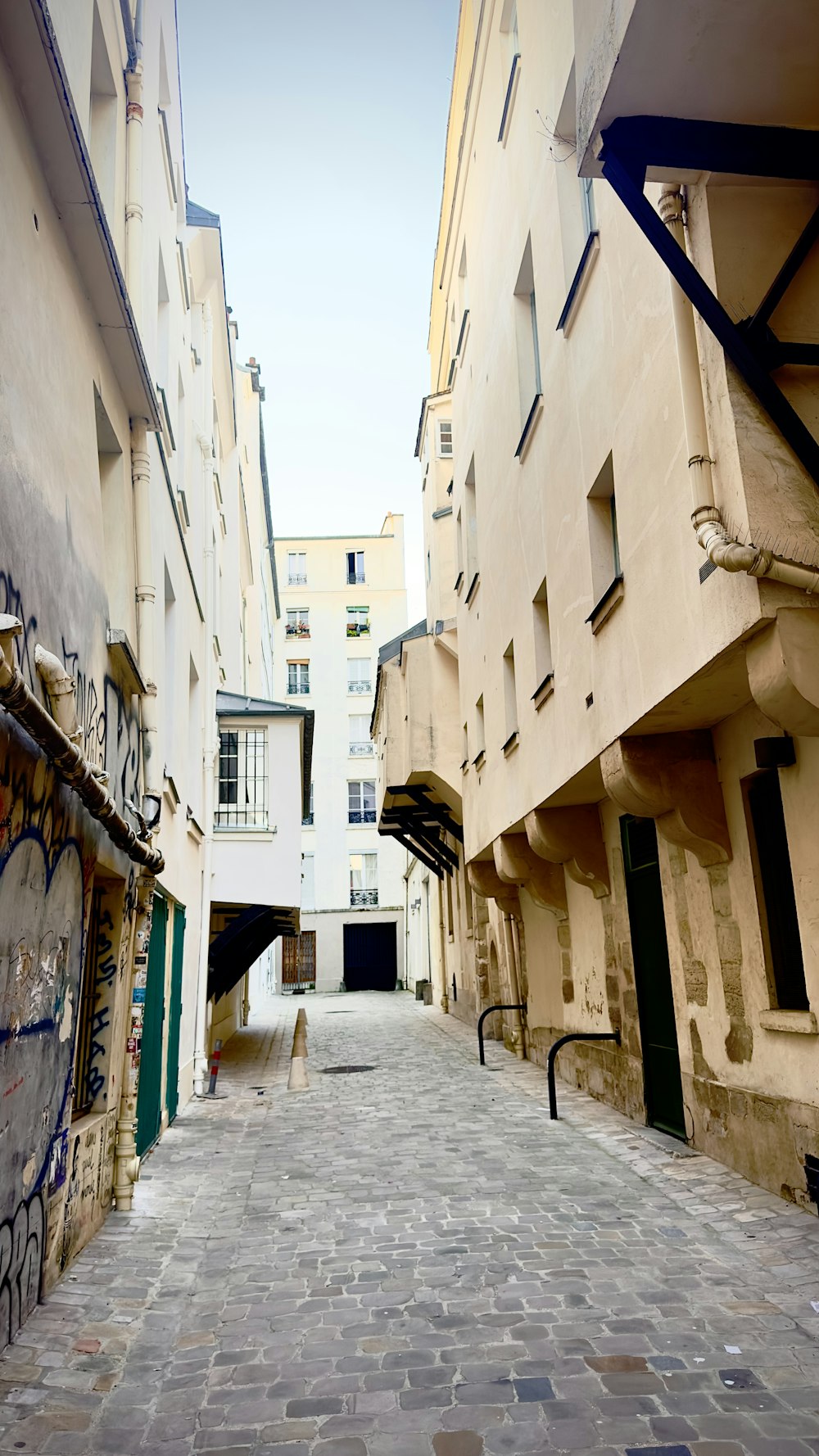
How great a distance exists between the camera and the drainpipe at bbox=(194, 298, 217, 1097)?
12984mm

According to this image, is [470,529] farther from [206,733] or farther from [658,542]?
[658,542]

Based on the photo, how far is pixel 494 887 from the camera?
15.5 meters

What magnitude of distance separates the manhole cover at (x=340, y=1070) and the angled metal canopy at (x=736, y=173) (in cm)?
1146

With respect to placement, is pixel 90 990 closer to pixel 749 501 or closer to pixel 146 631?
pixel 146 631

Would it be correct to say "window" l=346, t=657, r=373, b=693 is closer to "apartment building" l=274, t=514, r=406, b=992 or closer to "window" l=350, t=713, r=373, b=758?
"apartment building" l=274, t=514, r=406, b=992

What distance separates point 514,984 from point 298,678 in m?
30.5

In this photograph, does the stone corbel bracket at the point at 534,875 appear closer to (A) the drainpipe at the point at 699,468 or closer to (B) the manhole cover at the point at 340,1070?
(B) the manhole cover at the point at 340,1070

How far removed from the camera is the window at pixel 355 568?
46.1 metres

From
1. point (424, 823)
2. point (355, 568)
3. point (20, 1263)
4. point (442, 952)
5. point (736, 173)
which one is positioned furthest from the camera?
point (355, 568)

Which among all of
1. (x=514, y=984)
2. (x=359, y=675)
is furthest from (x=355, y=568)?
(x=514, y=984)

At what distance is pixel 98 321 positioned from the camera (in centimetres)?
618

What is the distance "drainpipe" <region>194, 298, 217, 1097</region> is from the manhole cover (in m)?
1.78

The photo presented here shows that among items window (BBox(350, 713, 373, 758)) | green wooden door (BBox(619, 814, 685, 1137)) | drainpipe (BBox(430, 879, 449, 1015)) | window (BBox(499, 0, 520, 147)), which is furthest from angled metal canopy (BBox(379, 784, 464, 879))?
window (BBox(350, 713, 373, 758))

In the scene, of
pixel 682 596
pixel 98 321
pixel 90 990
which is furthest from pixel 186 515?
pixel 682 596
